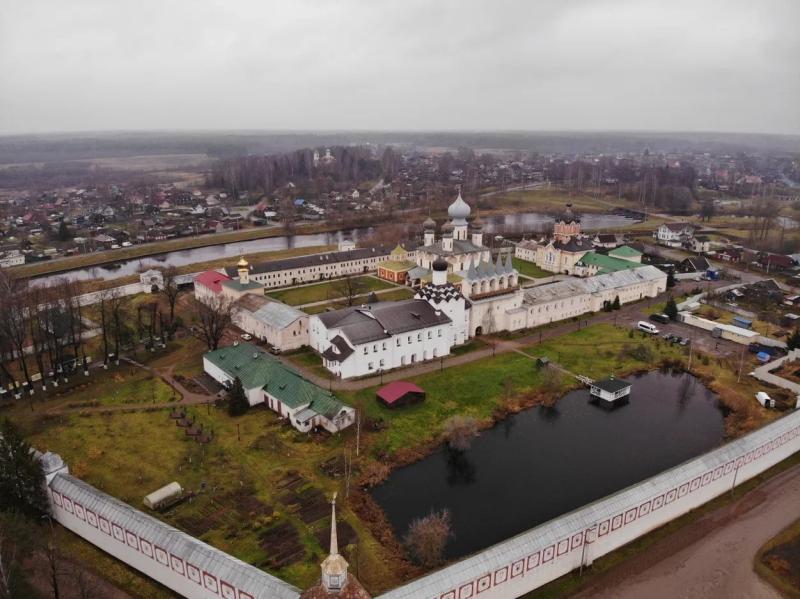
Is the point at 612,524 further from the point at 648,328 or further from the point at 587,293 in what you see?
the point at 587,293

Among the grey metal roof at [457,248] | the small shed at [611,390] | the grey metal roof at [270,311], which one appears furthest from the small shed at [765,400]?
the grey metal roof at [457,248]

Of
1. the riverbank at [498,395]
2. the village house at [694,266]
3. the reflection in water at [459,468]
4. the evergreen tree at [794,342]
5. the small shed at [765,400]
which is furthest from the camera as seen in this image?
the village house at [694,266]

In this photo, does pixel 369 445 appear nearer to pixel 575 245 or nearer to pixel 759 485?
pixel 759 485

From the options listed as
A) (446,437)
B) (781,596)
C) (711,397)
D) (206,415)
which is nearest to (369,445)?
(446,437)

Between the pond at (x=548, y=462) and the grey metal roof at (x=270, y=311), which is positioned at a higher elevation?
the grey metal roof at (x=270, y=311)

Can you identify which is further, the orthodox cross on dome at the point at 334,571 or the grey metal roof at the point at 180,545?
the grey metal roof at the point at 180,545

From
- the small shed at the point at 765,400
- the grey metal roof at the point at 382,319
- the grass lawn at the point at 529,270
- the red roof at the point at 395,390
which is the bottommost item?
the small shed at the point at 765,400

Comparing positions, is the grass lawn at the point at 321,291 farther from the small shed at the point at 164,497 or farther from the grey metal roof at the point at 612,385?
the small shed at the point at 164,497

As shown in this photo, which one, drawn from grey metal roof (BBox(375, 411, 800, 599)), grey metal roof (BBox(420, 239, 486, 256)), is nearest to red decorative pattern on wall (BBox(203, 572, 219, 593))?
grey metal roof (BBox(375, 411, 800, 599))
